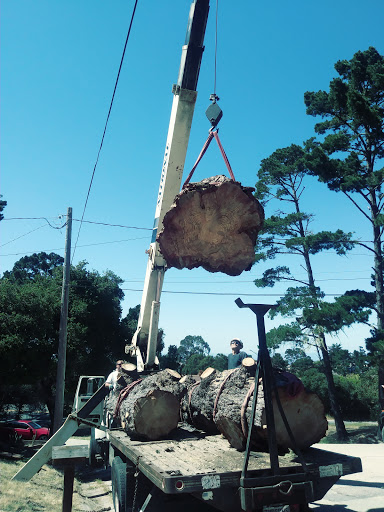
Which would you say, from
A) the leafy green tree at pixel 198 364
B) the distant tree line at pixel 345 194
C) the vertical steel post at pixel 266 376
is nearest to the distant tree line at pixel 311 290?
the distant tree line at pixel 345 194

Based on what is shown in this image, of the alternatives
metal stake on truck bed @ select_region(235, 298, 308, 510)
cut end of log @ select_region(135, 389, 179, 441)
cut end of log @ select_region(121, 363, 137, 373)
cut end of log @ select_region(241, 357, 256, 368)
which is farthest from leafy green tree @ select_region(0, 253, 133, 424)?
metal stake on truck bed @ select_region(235, 298, 308, 510)

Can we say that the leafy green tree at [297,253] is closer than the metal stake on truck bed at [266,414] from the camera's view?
No

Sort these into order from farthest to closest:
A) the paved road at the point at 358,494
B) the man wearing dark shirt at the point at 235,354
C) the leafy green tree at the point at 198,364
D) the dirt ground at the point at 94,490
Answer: the leafy green tree at the point at 198,364 → the dirt ground at the point at 94,490 → the man wearing dark shirt at the point at 235,354 → the paved road at the point at 358,494

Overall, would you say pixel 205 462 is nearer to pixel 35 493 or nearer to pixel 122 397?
pixel 122 397

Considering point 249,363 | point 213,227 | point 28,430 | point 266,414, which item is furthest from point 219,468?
point 28,430

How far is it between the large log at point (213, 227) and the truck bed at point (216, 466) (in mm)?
2334

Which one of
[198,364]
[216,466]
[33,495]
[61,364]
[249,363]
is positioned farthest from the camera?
[198,364]

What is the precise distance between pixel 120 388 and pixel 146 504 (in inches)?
113

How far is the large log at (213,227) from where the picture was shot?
5.39 metres

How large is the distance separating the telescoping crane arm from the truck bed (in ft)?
9.22

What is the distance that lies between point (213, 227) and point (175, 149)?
77.0 inches

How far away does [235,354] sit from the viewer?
22.5 feet

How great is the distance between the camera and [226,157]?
5566 mm

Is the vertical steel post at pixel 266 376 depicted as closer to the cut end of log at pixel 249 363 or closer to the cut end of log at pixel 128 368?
the cut end of log at pixel 249 363
